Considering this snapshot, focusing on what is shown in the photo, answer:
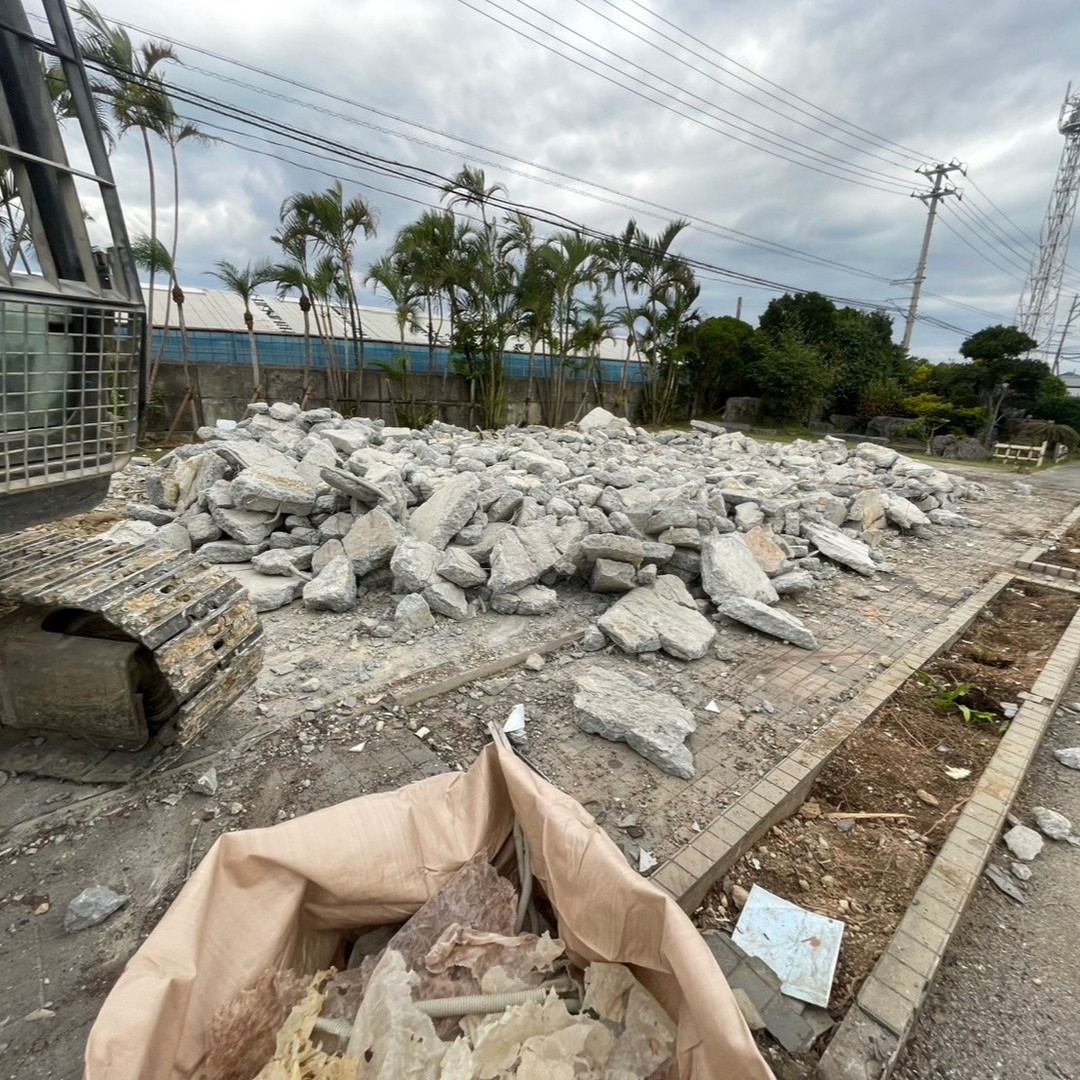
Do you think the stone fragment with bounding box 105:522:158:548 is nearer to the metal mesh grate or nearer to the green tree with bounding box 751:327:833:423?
the metal mesh grate

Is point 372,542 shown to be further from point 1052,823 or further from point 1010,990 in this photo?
point 1052,823

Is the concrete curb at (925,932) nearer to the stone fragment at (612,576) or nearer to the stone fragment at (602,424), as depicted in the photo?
the stone fragment at (612,576)

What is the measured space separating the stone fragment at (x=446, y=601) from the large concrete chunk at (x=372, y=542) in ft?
1.67

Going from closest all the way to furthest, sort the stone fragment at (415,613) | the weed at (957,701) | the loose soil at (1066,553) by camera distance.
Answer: the weed at (957,701)
the stone fragment at (415,613)
the loose soil at (1066,553)

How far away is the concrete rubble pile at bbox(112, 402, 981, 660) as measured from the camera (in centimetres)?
426

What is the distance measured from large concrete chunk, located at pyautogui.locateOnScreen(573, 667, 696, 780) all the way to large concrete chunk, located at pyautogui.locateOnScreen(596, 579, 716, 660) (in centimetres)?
53

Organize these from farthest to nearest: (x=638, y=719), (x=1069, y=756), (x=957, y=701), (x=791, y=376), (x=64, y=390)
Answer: (x=791, y=376)
(x=957, y=701)
(x=1069, y=756)
(x=638, y=719)
(x=64, y=390)

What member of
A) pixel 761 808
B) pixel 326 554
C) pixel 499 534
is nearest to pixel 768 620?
pixel 761 808

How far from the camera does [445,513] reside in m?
4.79

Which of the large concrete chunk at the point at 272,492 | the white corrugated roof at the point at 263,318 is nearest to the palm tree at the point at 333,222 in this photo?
the white corrugated roof at the point at 263,318

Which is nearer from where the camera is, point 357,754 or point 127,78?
point 357,754

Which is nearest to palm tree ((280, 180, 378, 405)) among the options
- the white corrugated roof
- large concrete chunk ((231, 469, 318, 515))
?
the white corrugated roof

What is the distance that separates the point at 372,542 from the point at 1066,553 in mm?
8470

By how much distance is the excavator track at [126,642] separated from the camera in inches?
86.0
